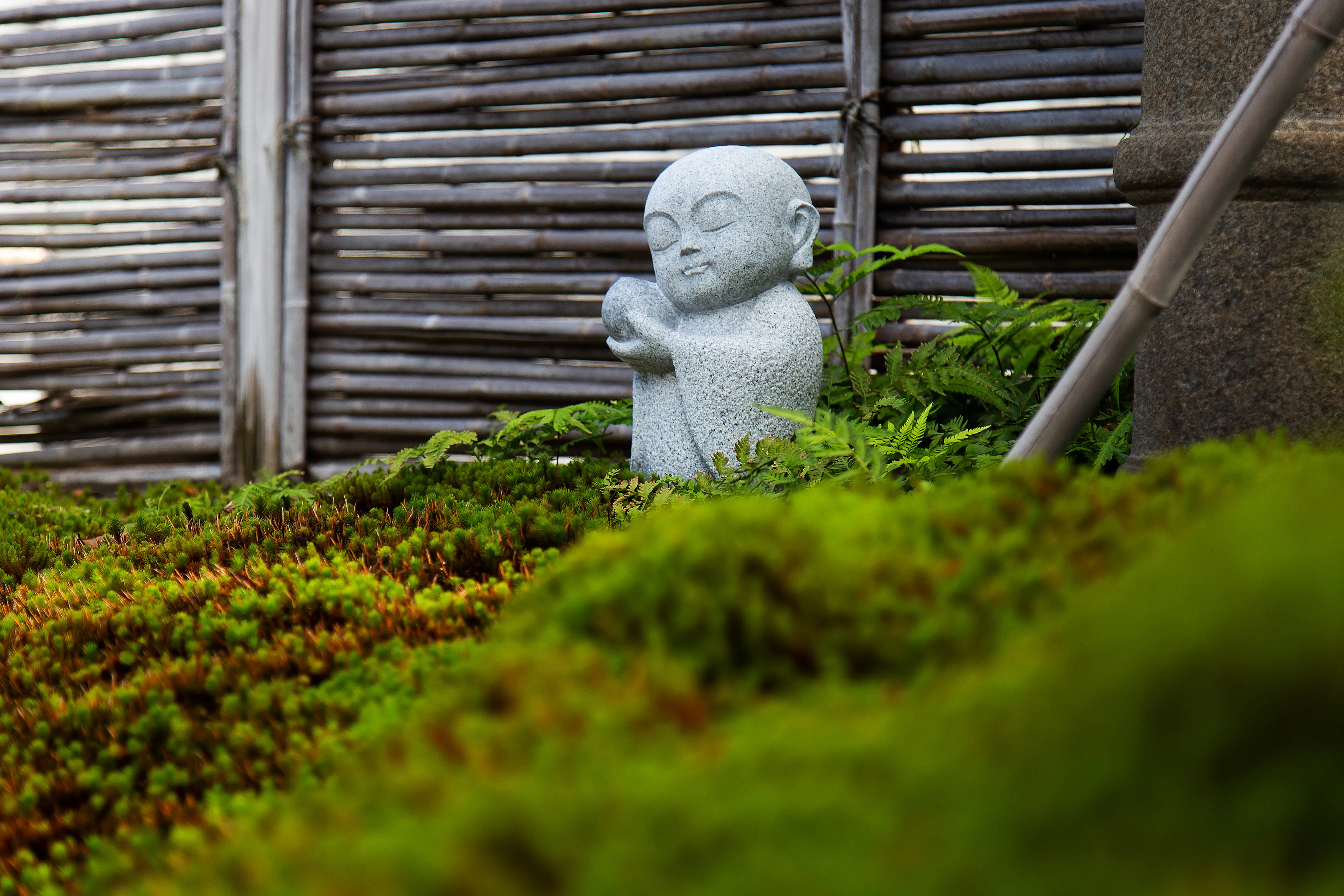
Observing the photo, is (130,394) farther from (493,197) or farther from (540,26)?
(540,26)

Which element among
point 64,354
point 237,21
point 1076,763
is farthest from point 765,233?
point 64,354

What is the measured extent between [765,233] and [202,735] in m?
2.50

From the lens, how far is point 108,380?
6.61 m

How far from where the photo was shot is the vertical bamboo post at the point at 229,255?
6.23m

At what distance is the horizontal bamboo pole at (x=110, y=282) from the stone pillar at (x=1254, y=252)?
551cm

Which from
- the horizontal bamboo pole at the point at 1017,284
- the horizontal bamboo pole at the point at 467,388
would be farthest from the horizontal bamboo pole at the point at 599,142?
the horizontal bamboo pole at the point at 467,388

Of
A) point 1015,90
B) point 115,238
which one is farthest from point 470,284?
point 1015,90

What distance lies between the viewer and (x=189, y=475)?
258 inches

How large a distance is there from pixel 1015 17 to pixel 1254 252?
2680 mm

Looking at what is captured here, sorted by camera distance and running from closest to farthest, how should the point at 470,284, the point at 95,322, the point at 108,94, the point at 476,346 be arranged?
the point at 470,284 < the point at 476,346 < the point at 108,94 < the point at 95,322

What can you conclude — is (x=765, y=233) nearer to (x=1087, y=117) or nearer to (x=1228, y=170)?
(x=1228, y=170)

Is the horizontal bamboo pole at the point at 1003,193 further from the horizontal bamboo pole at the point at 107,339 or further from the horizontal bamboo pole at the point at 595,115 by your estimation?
the horizontal bamboo pole at the point at 107,339

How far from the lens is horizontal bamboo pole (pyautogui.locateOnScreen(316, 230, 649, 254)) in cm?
571

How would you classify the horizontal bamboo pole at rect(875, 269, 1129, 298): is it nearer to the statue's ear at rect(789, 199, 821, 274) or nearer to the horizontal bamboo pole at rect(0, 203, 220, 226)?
the statue's ear at rect(789, 199, 821, 274)
